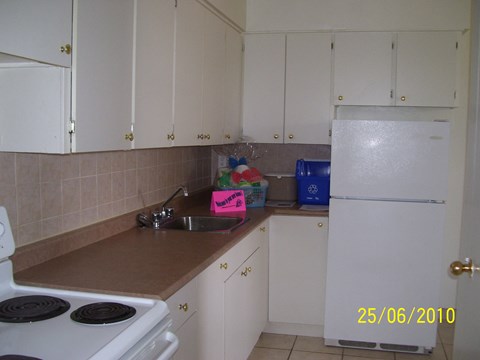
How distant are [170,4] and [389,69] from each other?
1828 millimetres

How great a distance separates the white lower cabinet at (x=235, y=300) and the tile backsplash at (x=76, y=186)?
2.08ft

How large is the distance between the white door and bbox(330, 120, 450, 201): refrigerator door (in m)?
1.60

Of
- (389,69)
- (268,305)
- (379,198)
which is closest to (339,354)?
(268,305)

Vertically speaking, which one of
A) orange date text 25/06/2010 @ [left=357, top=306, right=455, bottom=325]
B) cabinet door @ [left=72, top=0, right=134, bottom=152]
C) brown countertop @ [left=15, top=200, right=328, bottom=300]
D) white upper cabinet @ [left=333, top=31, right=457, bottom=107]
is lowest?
orange date text 25/06/2010 @ [left=357, top=306, right=455, bottom=325]

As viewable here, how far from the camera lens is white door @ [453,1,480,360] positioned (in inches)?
63.1

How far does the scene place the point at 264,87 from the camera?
394cm

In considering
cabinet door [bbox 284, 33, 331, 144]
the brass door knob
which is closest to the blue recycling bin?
cabinet door [bbox 284, 33, 331, 144]

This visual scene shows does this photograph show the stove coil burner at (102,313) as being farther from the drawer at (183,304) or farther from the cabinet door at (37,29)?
the cabinet door at (37,29)

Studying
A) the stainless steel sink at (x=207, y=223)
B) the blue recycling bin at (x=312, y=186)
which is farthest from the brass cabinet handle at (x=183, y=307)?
the blue recycling bin at (x=312, y=186)

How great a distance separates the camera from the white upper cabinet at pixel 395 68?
3.69m

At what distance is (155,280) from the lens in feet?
6.26

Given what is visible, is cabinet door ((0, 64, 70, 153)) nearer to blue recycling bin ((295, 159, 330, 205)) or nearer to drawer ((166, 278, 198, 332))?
drawer ((166, 278, 198, 332))

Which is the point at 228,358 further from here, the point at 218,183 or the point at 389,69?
the point at 389,69

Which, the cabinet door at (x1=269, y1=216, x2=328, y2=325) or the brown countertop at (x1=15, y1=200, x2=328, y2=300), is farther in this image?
the cabinet door at (x1=269, y1=216, x2=328, y2=325)
